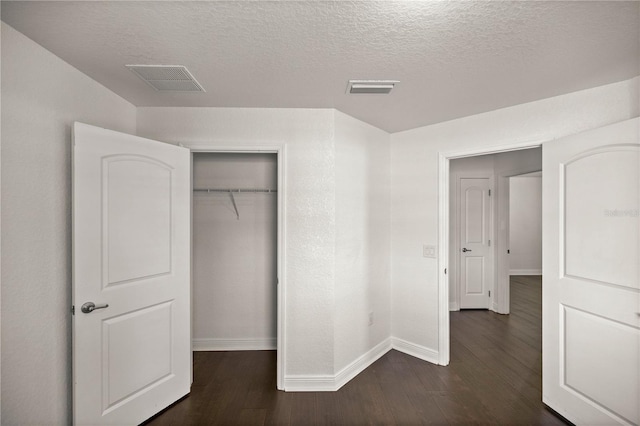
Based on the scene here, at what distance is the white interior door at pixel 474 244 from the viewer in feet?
14.8

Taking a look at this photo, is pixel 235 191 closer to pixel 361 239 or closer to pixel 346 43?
pixel 361 239

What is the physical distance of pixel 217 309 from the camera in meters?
3.25

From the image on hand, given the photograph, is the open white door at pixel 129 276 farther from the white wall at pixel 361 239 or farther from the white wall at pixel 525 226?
the white wall at pixel 525 226

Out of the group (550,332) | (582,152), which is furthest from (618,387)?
(582,152)

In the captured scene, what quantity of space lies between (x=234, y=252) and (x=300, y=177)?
1.35 m

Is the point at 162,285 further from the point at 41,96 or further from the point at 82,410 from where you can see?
the point at 41,96

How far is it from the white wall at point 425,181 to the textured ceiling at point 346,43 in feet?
0.74

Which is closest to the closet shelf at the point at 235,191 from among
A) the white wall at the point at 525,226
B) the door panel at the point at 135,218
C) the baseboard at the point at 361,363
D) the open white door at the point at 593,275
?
the door panel at the point at 135,218

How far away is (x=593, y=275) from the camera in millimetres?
1942

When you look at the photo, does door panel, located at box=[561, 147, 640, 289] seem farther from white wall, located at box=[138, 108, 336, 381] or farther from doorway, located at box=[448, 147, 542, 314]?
doorway, located at box=[448, 147, 542, 314]

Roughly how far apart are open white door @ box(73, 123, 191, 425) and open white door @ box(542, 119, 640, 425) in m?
2.89

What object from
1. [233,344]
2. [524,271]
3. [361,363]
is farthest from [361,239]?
[524,271]

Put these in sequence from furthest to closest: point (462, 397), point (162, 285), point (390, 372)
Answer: point (390, 372) → point (462, 397) → point (162, 285)

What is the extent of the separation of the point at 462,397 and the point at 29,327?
298cm
